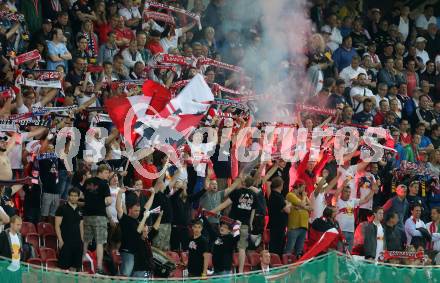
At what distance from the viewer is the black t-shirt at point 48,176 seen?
17.1 metres

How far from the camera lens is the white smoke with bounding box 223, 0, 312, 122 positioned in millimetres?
21719

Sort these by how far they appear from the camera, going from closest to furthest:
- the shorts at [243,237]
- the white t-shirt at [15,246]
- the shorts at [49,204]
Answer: the white t-shirt at [15,246] → the shorts at [49,204] → the shorts at [243,237]

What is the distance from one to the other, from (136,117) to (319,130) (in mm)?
3384

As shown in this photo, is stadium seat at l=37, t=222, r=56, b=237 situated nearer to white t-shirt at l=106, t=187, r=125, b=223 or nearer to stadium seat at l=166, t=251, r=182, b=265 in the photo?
white t-shirt at l=106, t=187, r=125, b=223

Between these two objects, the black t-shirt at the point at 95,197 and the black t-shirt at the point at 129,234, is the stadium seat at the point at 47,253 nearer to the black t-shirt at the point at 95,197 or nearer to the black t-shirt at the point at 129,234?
the black t-shirt at the point at 95,197

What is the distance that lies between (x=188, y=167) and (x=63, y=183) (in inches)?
81.1

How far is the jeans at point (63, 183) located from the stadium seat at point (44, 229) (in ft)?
1.84

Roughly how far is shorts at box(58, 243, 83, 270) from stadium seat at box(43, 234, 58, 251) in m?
0.47

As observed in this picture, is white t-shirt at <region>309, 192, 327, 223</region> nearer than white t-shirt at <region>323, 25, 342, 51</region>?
Yes

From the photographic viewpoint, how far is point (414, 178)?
840 inches

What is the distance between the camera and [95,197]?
16719mm

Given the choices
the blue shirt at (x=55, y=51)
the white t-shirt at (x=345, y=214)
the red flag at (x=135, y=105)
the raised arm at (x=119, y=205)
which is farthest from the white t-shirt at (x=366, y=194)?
the blue shirt at (x=55, y=51)

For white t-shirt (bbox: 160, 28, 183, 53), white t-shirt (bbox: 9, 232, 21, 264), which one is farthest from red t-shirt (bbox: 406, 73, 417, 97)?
white t-shirt (bbox: 9, 232, 21, 264)

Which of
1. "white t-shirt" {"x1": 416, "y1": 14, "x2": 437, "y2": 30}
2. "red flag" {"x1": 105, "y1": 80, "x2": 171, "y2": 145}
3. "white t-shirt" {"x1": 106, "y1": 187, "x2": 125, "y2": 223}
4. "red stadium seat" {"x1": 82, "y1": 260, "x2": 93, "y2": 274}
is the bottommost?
"red stadium seat" {"x1": 82, "y1": 260, "x2": 93, "y2": 274}
